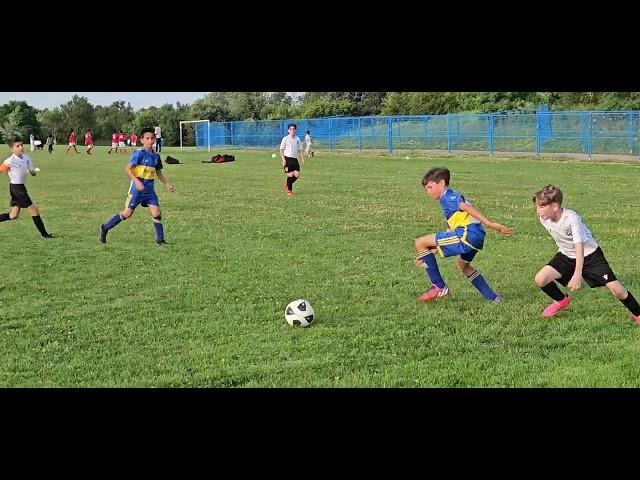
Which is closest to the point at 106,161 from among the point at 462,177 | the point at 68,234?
the point at 462,177

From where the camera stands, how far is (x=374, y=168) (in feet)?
71.5

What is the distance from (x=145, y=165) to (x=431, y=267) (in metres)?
4.70

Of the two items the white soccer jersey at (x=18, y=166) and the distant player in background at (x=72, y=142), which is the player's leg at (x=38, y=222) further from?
the distant player in background at (x=72, y=142)

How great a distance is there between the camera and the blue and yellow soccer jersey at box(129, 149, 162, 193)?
9.52m

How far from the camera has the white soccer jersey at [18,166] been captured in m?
9.66

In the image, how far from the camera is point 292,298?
262 inches

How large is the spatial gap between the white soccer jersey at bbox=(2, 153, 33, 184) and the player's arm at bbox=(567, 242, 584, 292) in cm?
741

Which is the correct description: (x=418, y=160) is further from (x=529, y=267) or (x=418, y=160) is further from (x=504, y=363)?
(x=504, y=363)

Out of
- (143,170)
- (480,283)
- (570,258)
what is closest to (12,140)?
(143,170)

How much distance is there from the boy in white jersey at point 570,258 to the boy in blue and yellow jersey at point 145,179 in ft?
17.5

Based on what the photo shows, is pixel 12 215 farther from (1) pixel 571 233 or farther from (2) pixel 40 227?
(1) pixel 571 233

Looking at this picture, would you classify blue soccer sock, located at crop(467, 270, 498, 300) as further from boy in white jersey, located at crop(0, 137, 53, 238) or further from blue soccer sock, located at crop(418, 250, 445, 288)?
boy in white jersey, located at crop(0, 137, 53, 238)

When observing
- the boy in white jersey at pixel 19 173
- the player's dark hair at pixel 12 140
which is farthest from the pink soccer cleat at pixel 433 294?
the player's dark hair at pixel 12 140

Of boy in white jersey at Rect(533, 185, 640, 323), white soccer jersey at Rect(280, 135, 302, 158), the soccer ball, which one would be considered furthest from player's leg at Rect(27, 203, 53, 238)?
boy in white jersey at Rect(533, 185, 640, 323)
